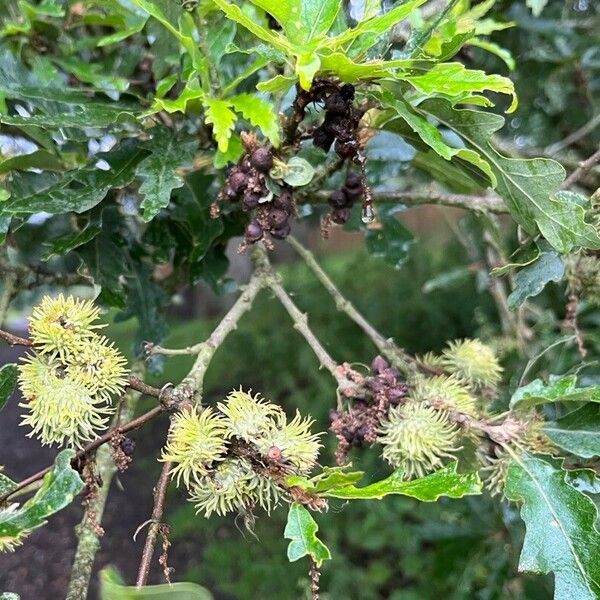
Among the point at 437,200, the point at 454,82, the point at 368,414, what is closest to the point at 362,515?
the point at 437,200

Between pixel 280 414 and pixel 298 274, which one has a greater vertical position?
pixel 298 274

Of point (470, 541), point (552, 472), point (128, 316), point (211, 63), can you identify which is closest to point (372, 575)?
point (470, 541)

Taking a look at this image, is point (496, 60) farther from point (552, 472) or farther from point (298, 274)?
point (298, 274)

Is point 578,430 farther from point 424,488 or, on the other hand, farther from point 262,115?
point 262,115

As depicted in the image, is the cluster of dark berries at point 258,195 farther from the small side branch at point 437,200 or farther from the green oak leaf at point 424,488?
the green oak leaf at point 424,488

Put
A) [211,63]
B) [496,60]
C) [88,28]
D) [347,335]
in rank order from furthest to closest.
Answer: [347,335], [496,60], [88,28], [211,63]

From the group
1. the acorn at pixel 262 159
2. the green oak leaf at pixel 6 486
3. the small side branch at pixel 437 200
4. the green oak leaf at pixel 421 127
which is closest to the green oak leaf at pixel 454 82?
the green oak leaf at pixel 421 127

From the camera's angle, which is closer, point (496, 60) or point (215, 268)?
point (215, 268)

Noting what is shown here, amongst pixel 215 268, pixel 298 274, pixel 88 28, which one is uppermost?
pixel 298 274
